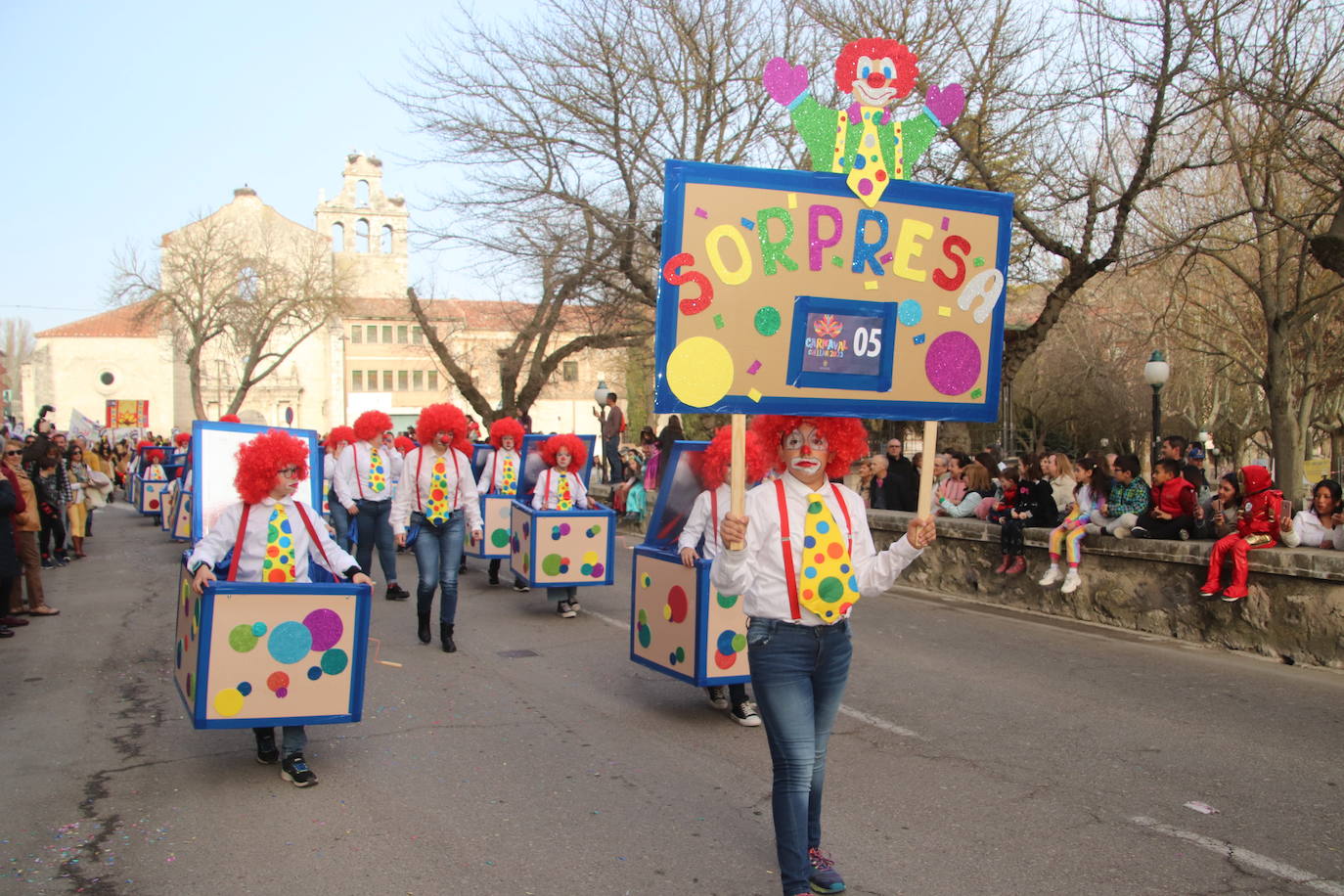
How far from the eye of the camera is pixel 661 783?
19.0 ft

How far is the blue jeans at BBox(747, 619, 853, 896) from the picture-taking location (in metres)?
4.05

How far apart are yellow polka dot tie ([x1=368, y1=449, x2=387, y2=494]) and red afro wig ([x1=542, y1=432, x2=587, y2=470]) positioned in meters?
1.98

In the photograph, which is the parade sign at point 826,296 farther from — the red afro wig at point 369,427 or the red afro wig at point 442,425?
the red afro wig at point 369,427

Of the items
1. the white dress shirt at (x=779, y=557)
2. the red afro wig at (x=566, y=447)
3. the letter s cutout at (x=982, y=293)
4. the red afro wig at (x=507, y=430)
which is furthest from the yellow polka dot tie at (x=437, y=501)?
the letter s cutout at (x=982, y=293)

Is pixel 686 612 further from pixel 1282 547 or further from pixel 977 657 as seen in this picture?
pixel 1282 547

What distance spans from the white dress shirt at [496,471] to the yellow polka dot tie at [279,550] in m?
7.46

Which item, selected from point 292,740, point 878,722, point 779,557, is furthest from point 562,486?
point 779,557

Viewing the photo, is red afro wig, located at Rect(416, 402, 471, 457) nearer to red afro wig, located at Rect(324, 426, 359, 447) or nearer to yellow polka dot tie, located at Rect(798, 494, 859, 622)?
red afro wig, located at Rect(324, 426, 359, 447)

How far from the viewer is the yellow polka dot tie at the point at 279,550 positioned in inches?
240

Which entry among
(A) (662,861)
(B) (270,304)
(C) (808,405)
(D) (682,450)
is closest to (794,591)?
(C) (808,405)

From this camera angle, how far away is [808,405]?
434 centimetres

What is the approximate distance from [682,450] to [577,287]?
15851 millimetres

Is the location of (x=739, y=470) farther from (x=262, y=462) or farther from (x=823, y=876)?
(x=262, y=462)

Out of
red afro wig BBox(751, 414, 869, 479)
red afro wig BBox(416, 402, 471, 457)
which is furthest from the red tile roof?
red afro wig BBox(751, 414, 869, 479)
